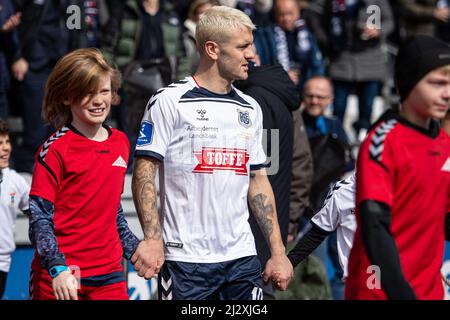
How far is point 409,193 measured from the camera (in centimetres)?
426

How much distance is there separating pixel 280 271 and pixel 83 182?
3.58 feet

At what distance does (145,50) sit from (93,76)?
15.7 ft

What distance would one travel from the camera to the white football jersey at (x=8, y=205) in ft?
23.0

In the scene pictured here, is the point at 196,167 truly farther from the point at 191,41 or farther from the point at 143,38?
the point at 191,41

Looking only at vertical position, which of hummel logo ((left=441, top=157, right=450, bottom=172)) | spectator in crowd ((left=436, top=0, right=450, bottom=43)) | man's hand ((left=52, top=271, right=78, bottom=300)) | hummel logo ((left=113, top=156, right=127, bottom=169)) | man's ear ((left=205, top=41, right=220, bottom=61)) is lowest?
spectator in crowd ((left=436, top=0, right=450, bottom=43))

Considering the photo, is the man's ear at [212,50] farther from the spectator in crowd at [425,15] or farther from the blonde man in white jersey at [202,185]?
the spectator in crowd at [425,15]

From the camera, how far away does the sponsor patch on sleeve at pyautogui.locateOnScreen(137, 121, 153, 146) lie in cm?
529

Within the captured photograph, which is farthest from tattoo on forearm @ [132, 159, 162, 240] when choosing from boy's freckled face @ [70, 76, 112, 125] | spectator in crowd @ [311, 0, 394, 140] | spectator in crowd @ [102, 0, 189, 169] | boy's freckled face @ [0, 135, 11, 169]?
spectator in crowd @ [311, 0, 394, 140]

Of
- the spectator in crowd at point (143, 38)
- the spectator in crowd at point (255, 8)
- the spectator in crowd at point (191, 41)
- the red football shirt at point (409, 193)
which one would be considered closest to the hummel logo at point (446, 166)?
the red football shirt at point (409, 193)

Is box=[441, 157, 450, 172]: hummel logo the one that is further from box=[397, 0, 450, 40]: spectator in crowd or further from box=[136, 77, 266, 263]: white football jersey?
box=[397, 0, 450, 40]: spectator in crowd

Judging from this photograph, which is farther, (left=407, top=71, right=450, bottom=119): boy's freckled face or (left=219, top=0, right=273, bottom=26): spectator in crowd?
(left=219, top=0, right=273, bottom=26): spectator in crowd

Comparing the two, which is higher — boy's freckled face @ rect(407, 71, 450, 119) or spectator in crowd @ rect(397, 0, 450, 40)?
boy's freckled face @ rect(407, 71, 450, 119)

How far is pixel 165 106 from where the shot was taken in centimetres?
531
